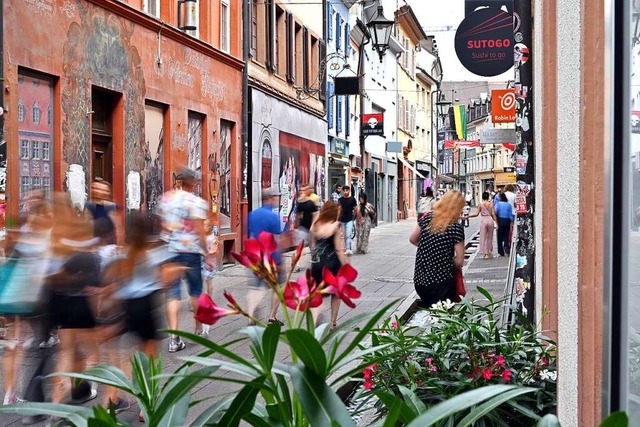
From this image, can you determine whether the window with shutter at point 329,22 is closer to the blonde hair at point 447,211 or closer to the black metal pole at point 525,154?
the black metal pole at point 525,154

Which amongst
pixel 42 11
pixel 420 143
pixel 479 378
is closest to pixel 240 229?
pixel 42 11

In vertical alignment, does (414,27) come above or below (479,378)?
above

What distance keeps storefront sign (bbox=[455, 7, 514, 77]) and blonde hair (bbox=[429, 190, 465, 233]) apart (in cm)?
→ 500

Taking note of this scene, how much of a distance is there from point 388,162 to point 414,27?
1167cm

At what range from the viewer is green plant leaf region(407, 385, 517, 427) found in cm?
223

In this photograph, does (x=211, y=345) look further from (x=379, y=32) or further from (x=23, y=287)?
(x=379, y=32)

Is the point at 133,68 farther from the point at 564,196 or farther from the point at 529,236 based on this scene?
the point at 564,196

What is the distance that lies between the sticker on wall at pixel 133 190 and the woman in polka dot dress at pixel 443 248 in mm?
8571

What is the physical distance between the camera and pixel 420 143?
65688 millimetres

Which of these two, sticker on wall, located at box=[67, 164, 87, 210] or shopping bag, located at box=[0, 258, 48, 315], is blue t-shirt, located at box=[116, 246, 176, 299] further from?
sticker on wall, located at box=[67, 164, 87, 210]

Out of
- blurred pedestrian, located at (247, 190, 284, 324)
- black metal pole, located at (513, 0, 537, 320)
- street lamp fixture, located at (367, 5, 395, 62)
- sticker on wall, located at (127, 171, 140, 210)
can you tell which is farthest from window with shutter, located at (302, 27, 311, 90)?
black metal pole, located at (513, 0, 537, 320)

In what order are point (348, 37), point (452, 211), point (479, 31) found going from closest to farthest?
point (452, 211) < point (479, 31) < point (348, 37)

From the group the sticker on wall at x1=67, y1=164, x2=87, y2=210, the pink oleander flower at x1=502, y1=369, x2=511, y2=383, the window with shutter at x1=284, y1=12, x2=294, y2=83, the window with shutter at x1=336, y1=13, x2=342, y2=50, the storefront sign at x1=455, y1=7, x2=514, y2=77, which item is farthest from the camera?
the window with shutter at x1=336, y1=13, x2=342, y2=50

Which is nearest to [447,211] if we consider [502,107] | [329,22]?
[502,107]
